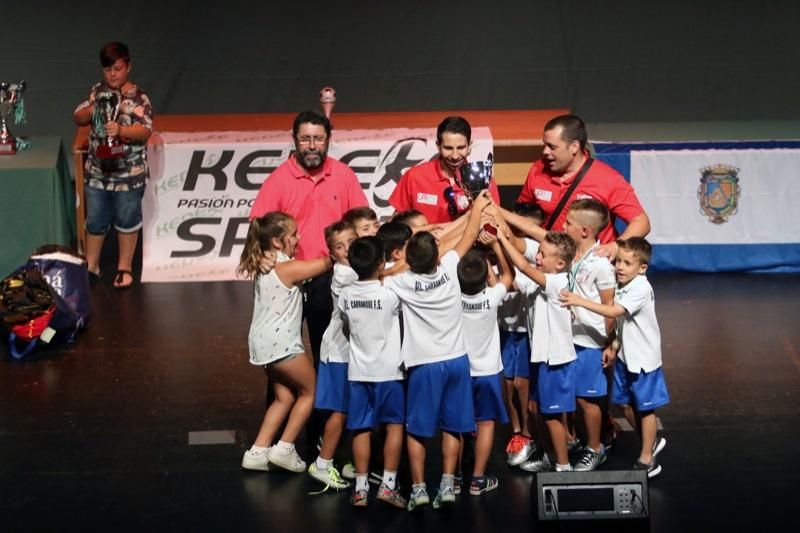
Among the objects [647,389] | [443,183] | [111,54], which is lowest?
[647,389]

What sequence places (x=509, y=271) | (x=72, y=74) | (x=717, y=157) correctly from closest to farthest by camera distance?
(x=509, y=271) < (x=717, y=157) < (x=72, y=74)

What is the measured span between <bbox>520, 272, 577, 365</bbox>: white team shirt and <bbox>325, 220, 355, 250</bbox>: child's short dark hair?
2.86 feet

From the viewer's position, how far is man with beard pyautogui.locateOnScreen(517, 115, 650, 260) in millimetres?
6191

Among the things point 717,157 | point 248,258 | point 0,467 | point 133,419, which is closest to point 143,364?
point 133,419

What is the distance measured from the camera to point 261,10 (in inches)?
480

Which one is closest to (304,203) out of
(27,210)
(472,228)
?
(472,228)

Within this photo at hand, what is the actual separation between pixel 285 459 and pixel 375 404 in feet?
2.12

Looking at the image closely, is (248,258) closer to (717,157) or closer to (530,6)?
(717,157)

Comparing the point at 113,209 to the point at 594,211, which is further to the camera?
the point at 113,209

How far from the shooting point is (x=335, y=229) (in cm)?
580

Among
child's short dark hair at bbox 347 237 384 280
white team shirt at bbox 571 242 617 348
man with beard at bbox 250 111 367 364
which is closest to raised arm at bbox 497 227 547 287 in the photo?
white team shirt at bbox 571 242 617 348

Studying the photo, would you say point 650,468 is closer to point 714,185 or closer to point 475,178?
point 475,178

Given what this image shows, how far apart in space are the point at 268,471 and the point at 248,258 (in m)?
1.06

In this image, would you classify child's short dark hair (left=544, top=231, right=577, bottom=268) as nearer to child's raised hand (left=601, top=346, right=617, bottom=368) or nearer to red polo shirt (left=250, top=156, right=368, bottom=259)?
child's raised hand (left=601, top=346, right=617, bottom=368)
